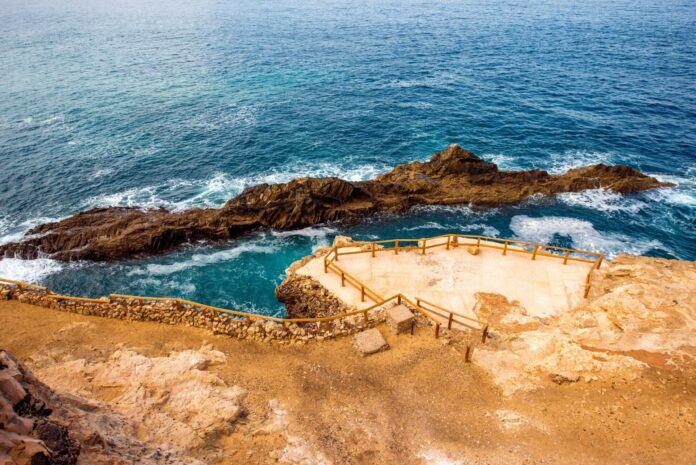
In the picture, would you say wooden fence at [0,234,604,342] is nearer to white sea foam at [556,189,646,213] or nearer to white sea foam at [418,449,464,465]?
white sea foam at [418,449,464,465]

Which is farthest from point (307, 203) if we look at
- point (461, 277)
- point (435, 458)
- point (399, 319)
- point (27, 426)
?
point (27, 426)

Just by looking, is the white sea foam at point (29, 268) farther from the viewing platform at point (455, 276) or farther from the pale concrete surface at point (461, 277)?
the viewing platform at point (455, 276)

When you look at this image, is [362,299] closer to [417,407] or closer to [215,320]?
[417,407]

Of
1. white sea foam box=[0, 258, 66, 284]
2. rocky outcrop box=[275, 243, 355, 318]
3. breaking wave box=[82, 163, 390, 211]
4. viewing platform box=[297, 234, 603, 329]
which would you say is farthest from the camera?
breaking wave box=[82, 163, 390, 211]

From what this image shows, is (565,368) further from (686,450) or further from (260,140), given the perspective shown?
Result: (260,140)

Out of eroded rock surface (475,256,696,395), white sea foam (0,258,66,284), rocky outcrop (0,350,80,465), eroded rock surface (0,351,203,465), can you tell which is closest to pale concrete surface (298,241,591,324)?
eroded rock surface (475,256,696,395)

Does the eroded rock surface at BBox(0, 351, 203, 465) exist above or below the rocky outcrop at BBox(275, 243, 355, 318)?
above
